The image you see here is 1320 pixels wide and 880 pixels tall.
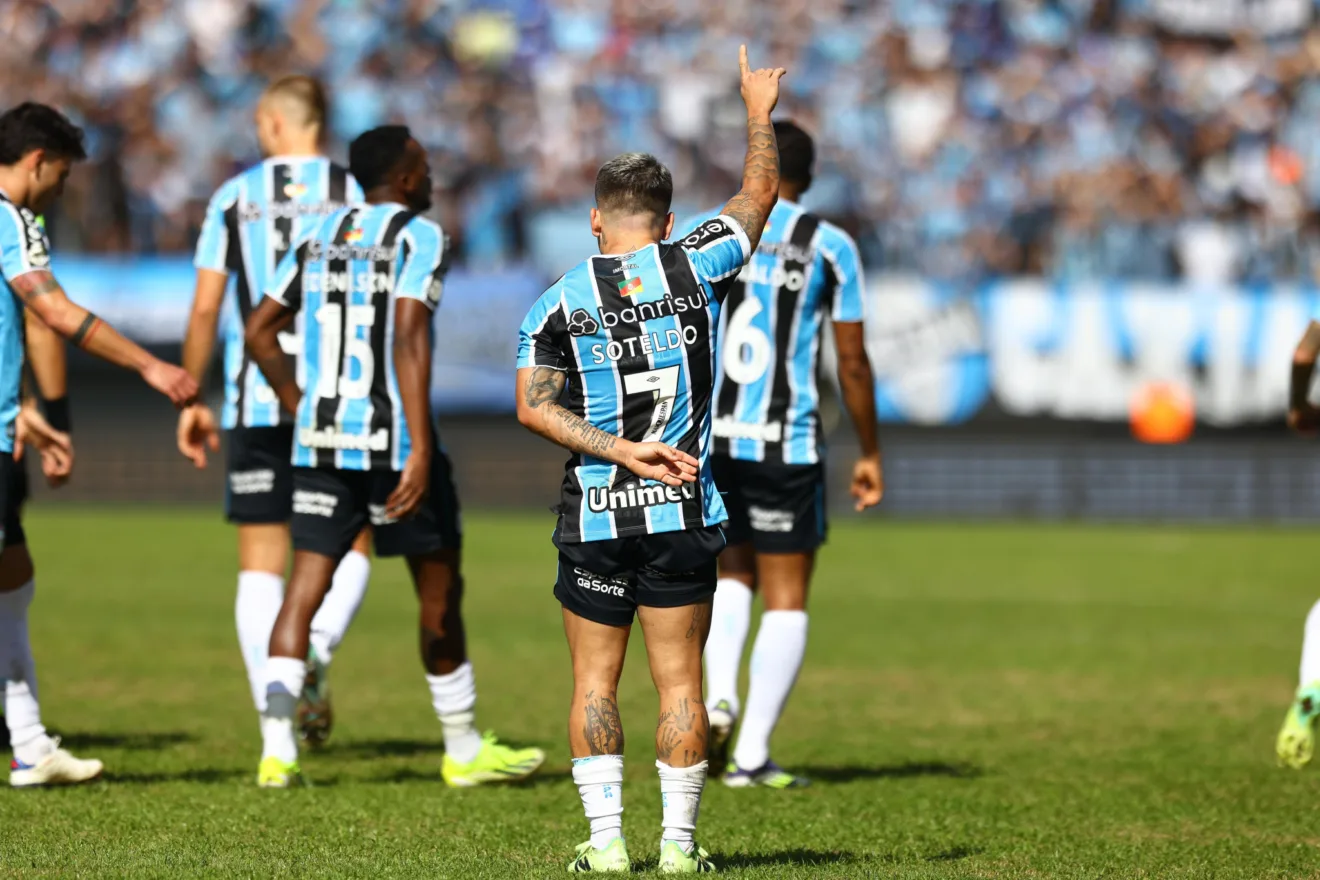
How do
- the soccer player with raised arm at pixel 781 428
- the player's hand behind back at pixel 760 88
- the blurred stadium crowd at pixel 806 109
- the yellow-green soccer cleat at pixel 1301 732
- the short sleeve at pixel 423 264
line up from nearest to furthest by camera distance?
the player's hand behind back at pixel 760 88, the yellow-green soccer cleat at pixel 1301 732, the short sleeve at pixel 423 264, the soccer player with raised arm at pixel 781 428, the blurred stadium crowd at pixel 806 109

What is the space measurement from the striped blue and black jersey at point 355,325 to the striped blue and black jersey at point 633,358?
5.66 ft

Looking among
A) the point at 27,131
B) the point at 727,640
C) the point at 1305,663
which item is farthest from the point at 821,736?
the point at 27,131

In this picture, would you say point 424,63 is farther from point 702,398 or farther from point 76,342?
point 702,398

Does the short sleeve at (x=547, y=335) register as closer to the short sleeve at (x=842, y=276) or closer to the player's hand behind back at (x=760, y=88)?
the player's hand behind back at (x=760, y=88)

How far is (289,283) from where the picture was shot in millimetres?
6684

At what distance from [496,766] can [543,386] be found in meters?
2.38

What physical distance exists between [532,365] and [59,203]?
16.9 m

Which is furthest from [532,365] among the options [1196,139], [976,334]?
[1196,139]

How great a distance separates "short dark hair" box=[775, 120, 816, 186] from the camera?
7180mm

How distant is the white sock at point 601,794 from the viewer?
4.97 m

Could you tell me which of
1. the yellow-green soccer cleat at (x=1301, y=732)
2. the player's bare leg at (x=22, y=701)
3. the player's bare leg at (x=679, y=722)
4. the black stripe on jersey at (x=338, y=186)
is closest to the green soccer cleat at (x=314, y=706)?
the player's bare leg at (x=22, y=701)

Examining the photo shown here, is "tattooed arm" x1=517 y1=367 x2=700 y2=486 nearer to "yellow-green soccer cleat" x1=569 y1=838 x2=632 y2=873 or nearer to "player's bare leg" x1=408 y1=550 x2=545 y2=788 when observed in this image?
"yellow-green soccer cleat" x1=569 y1=838 x2=632 y2=873

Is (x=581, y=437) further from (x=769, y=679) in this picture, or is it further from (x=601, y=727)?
(x=769, y=679)

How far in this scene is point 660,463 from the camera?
480 centimetres
